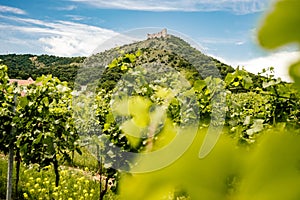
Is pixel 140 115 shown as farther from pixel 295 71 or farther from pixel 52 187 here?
pixel 52 187

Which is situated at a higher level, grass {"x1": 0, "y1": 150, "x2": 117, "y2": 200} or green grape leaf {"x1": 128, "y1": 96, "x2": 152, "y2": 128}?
green grape leaf {"x1": 128, "y1": 96, "x2": 152, "y2": 128}

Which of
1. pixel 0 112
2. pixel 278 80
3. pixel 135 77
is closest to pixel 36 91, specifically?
pixel 0 112

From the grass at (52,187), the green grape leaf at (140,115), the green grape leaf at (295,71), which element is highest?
the green grape leaf at (295,71)

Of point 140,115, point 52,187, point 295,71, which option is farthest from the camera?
point 52,187

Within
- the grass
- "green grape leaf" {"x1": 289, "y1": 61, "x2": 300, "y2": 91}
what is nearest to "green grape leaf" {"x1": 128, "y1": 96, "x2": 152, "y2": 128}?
"green grape leaf" {"x1": 289, "y1": 61, "x2": 300, "y2": 91}

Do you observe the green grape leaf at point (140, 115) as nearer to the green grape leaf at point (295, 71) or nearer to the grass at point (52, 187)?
the green grape leaf at point (295, 71)

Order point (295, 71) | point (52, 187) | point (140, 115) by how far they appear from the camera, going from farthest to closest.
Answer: point (52, 187)
point (140, 115)
point (295, 71)

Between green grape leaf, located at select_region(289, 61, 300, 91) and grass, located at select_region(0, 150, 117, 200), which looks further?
grass, located at select_region(0, 150, 117, 200)

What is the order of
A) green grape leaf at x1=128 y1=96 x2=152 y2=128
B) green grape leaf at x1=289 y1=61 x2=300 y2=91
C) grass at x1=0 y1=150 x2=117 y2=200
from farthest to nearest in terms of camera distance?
grass at x1=0 y1=150 x2=117 y2=200, green grape leaf at x1=128 y1=96 x2=152 y2=128, green grape leaf at x1=289 y1=61 x2=300 y2=91

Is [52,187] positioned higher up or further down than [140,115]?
further down

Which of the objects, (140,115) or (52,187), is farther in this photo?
(52,187)

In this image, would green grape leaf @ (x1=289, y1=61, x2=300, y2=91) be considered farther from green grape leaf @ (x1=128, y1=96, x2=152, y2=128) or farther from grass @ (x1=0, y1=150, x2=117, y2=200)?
grass @ (x1=0, y1=150, x2=117, y2=200)

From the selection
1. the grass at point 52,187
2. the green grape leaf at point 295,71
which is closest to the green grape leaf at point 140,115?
the green grape leaf at point 295,71

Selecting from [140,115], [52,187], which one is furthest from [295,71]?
[52,187]
